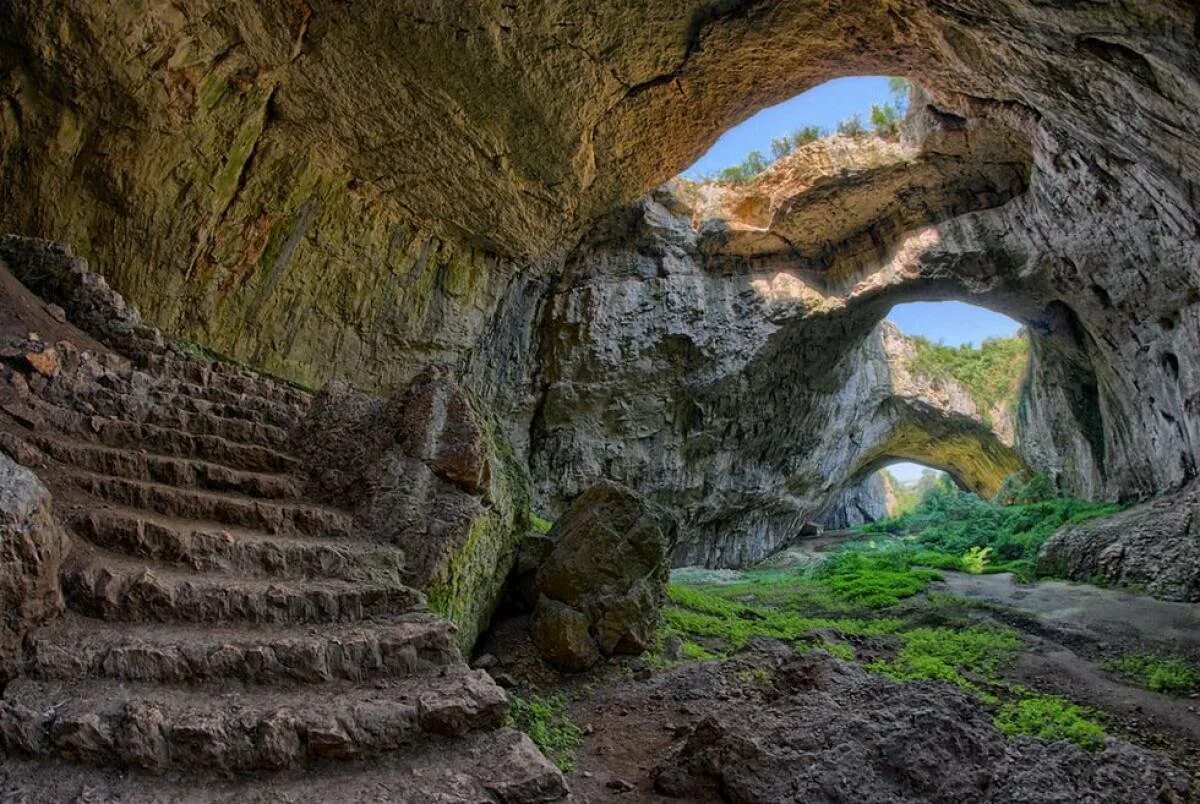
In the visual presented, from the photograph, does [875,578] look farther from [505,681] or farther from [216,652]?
[216,652]

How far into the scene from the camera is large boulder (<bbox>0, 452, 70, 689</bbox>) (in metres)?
3.08

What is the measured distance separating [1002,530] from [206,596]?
18.9m

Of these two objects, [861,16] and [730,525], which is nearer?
[861,16]

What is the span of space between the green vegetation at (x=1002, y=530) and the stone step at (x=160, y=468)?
45.5ft

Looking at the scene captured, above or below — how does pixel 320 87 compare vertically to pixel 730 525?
above

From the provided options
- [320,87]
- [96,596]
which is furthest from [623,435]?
[96,596]

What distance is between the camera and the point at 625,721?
560 centimetres

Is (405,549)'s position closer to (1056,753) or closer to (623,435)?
(1056,753)

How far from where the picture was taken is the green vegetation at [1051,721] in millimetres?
5188

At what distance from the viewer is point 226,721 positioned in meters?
3.09

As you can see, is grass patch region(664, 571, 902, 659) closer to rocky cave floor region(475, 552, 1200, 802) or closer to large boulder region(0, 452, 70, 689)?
rocky cave floor region(475, 552, 1200, 802)

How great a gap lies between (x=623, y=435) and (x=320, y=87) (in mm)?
11632

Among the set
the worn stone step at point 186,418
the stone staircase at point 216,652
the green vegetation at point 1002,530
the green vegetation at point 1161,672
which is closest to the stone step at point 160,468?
the stone staircase at point 216,652

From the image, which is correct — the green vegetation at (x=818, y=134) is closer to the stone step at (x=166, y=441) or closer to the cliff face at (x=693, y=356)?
the cliff face at (x=693, y=356)
